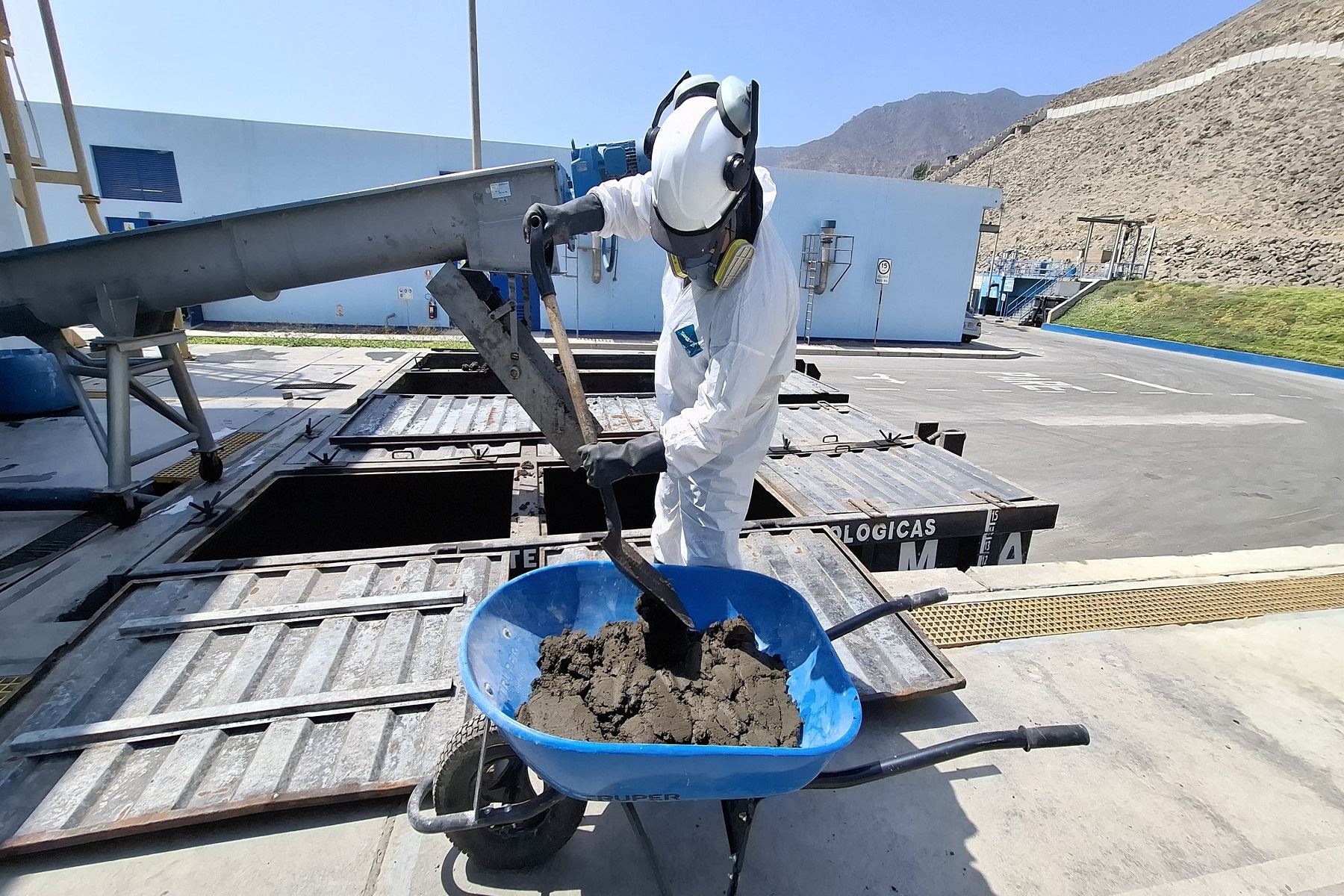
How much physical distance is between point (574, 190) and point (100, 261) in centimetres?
286

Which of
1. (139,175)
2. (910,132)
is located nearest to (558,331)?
(139,175)

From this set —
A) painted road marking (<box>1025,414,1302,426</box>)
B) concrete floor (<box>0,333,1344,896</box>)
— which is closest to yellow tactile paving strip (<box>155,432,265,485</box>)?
concrete floor (<box>0,333,1344,896</box>)

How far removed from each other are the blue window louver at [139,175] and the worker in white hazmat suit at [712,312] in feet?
56.9

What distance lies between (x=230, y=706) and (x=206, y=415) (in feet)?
19.5

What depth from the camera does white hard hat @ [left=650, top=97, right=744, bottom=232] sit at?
1985mm

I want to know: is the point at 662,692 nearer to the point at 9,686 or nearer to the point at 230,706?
the point at 230,706

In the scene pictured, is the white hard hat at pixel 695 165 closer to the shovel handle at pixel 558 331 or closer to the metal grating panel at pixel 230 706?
the shovel handle at pixel 558 331

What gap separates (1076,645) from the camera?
3311 millimetres

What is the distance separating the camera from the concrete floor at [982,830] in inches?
74.1

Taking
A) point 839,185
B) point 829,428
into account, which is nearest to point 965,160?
point 839,185

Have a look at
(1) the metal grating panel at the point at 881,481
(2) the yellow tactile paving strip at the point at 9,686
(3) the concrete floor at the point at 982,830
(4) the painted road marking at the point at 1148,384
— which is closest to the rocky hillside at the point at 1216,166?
(4) the painted road marking at the point at 1148,384

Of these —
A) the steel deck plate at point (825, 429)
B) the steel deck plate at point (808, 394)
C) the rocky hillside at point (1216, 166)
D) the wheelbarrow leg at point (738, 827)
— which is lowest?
the wheelbarrow leg at point (738, 827)

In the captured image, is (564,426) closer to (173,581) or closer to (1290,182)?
(173,581)

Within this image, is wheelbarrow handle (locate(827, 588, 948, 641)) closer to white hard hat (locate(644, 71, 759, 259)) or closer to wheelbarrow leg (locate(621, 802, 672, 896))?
wheelbarrow leg (locate(621, 802, 672, 896))
